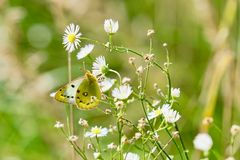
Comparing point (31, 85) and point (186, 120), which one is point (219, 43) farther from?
point (31, 85)

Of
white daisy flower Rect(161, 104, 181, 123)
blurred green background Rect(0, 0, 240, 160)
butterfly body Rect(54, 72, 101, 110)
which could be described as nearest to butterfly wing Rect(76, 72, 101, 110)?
butterfly body Rect(54, 72, 101, 110)

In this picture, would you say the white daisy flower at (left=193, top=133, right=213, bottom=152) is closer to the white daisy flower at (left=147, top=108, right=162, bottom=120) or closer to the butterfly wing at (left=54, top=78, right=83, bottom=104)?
the white daisy flower at (left=147, top=108, right=162, bottom=120)

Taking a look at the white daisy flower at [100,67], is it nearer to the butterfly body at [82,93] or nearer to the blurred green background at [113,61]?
the butterfly body at [82,93]

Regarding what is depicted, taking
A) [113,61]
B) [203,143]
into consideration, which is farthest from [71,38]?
[113,61]

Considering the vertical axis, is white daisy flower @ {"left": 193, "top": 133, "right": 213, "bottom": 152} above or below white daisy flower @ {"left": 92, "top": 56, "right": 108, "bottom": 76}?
below

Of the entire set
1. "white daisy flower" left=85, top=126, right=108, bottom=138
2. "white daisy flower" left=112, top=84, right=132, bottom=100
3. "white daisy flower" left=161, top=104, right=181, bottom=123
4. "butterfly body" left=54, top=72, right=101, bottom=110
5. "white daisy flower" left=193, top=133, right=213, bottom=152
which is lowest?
"white daisy flower" left=193, top=133, right=213, bottom=152

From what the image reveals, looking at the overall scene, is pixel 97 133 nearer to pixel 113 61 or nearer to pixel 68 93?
pixel 68 93

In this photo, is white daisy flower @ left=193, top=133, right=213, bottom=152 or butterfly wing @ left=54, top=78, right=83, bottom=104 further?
butterfly wing @ left=54, top=78, right=83, bottom=104

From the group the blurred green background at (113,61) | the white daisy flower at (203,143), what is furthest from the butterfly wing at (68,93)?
the blurred green background at (113,61)
